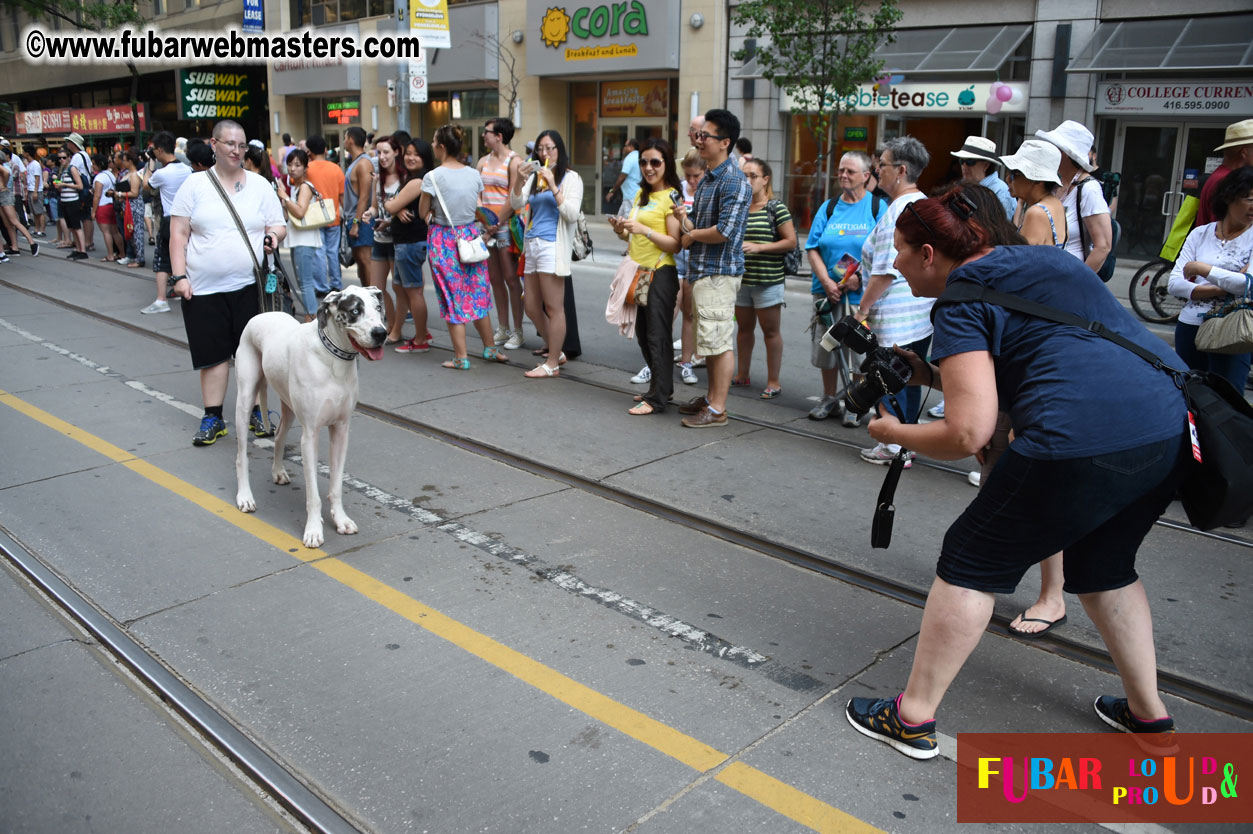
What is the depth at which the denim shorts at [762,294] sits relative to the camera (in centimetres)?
735

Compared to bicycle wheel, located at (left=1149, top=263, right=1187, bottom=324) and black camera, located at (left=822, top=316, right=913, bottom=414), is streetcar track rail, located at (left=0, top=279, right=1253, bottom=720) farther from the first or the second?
bicycle wheel, located at (left=1149, top=263, right=1187, bottom=324)

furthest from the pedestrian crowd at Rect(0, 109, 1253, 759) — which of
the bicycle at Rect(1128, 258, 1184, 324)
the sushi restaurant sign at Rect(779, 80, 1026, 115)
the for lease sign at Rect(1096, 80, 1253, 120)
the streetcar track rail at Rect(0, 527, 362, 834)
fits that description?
the for lease sign at Rect(1096, 80, 1253, 120)

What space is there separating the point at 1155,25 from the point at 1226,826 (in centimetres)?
1663

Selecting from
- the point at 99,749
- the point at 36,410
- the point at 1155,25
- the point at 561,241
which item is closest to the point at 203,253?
the point at 36,410

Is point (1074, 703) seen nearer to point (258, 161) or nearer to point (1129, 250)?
point (258, 161)

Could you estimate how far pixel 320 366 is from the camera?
4703 millimetres

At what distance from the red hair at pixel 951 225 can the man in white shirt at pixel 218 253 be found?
455 centimetres

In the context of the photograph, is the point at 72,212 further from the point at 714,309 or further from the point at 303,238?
the point at 714,309

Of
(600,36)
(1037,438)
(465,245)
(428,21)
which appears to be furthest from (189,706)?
(600,36)

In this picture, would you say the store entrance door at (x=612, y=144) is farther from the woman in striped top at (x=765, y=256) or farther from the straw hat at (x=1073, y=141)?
the straw hat at (x=1073, y=141)

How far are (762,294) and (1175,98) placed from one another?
12362 mm

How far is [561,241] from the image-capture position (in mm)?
8141

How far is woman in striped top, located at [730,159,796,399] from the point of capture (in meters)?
7.23

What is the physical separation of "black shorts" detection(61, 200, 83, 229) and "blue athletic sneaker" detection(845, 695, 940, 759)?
17.3 m
